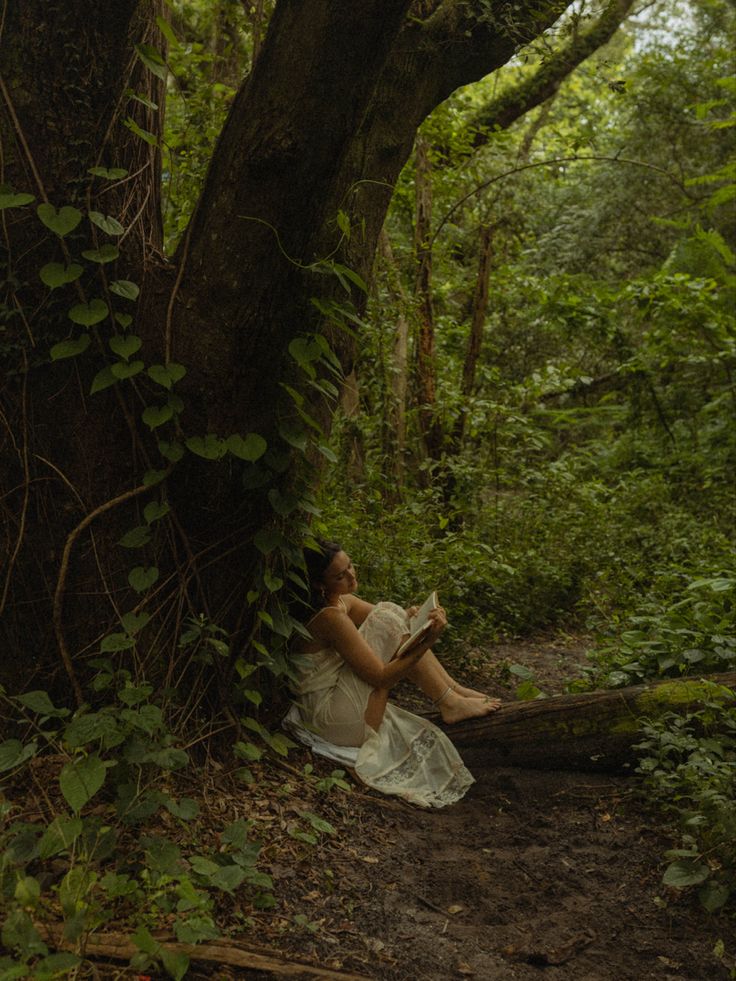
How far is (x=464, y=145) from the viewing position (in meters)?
8.31

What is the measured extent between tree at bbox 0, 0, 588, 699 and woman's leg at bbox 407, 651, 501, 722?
1300 mm

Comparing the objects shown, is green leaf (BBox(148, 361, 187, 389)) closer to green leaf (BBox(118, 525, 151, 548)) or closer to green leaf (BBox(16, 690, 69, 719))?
green leaf (BBox(118, 525, 151, 548))

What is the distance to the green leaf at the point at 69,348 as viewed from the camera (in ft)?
10.9

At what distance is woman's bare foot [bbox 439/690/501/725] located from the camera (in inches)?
184

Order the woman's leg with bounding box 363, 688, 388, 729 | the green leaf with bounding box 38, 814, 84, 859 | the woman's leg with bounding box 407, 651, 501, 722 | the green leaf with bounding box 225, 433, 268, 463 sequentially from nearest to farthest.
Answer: the green leaf with bounding box 38, 814, 84, 859 < the green leaf with bounding box 225, 433, 268, 463 < the woman's leg with bounding box 363, 688, 388, 729 < the woman's leg with bounding box 407, 651, 501, 722

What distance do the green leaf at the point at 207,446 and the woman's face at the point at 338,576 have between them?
1.23m

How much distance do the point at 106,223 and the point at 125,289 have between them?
0.23 meters

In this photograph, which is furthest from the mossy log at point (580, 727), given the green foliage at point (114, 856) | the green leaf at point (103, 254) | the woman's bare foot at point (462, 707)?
the green leaf at point (103, 254)

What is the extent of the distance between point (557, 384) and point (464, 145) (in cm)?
243

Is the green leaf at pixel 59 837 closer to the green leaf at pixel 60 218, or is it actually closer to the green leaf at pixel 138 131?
the green leaf at pixel 60 218

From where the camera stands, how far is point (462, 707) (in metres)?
4.68

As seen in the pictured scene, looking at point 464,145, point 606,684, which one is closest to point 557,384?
point 464,145

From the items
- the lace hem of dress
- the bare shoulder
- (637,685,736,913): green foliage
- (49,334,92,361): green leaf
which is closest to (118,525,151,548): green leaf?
(49,334,92,361): green leaf

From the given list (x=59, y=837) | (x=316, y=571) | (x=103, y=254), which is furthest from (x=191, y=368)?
(x=59, y=837)
